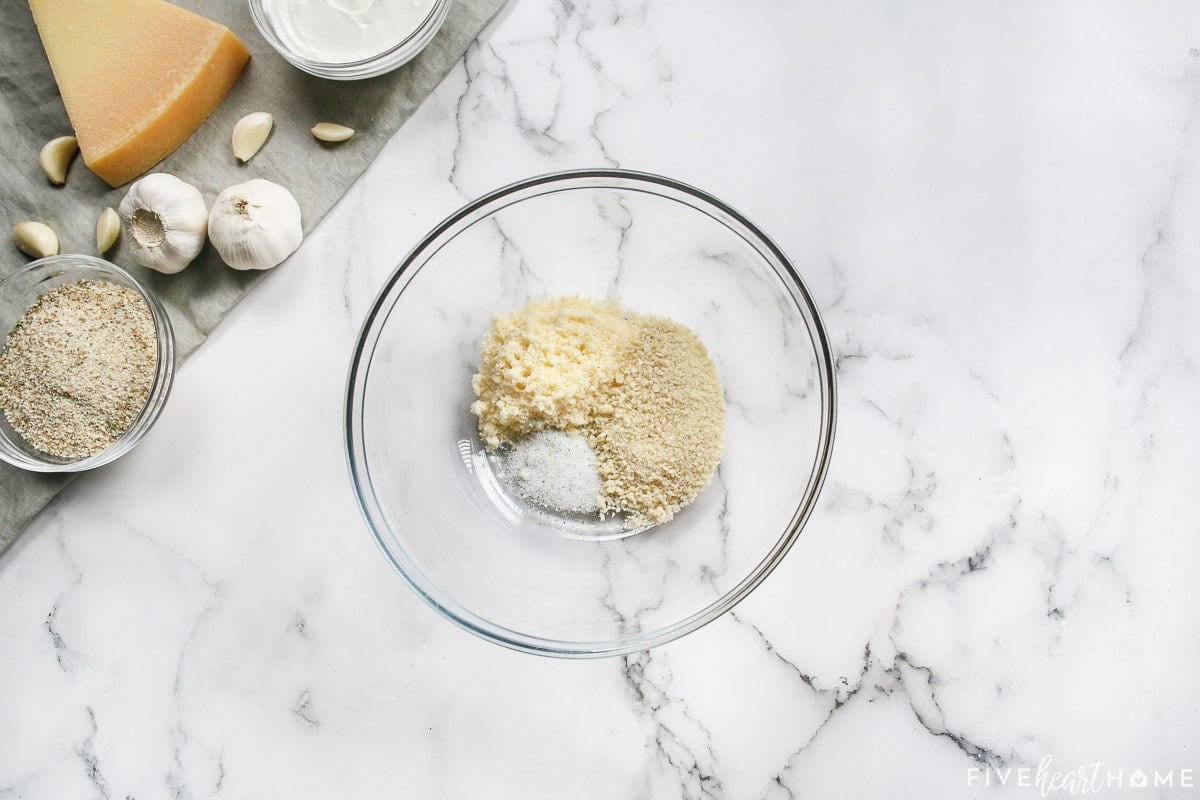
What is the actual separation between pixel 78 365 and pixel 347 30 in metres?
0.59

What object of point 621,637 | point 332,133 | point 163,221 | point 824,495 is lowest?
point 621,637

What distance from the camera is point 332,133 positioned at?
1.13 meters

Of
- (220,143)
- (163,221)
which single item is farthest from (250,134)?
(163,221)

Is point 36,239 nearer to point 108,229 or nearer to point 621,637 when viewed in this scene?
point 108,229

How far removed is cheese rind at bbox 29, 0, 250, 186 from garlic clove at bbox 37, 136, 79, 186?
1.5 inches

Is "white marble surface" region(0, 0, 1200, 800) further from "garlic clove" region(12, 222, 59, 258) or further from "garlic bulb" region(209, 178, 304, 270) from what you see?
"garlic clove" region(12, 222, 59, 258)

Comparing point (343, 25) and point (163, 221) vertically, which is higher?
point (343, 25)

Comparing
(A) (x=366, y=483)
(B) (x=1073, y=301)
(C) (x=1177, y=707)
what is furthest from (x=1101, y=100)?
(A) (x=366, y=483)

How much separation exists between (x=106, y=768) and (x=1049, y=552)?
4.50 ft

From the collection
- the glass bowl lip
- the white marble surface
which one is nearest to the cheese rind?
the white marble surface

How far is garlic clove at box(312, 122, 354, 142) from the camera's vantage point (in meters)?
1.13

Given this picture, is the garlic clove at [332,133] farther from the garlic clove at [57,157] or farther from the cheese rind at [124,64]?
the garlic clove at [57,157]

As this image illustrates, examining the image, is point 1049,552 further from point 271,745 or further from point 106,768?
point 106,768

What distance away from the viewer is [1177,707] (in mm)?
1146
